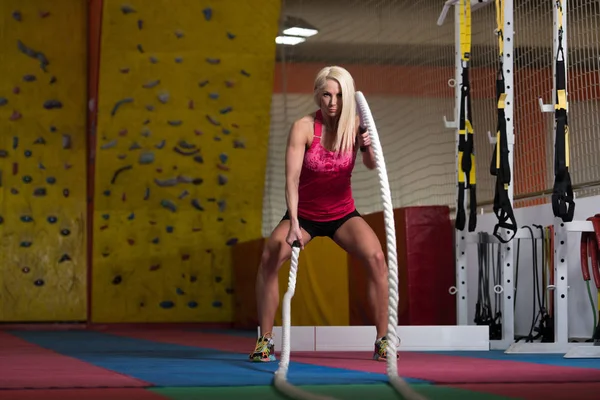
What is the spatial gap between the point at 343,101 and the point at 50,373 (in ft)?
4.82

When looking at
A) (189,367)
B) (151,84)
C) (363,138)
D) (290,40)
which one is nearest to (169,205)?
(151,84)

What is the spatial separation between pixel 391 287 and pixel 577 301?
258 cm

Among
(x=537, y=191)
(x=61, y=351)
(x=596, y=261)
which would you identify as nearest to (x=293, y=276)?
(x=596, y=261)

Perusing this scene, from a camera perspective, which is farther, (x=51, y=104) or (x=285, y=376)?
(x=51, y=104)

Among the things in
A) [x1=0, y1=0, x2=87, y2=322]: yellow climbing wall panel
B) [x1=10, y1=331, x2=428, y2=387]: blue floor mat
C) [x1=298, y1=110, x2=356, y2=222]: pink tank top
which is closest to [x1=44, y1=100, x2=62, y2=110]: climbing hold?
[x1=0, y1=0, x2=87, y2=322]: yellow climbing wall panel

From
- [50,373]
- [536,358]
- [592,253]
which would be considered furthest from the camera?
[592,253]

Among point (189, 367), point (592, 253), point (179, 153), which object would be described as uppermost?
point (179, 153)

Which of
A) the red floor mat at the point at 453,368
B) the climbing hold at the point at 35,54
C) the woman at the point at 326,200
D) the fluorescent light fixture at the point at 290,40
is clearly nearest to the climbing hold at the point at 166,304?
the climbing hold at the point at 35,54

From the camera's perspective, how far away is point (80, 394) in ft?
9.87

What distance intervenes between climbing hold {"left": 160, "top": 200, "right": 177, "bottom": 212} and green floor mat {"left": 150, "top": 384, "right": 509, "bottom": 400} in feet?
18.9

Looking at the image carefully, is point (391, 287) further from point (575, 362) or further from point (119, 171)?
point (119, 171)

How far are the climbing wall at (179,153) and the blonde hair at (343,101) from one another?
4.53 m

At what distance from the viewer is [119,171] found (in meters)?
8.72

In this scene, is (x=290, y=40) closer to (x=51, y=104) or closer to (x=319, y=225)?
(x=51, y=104)
